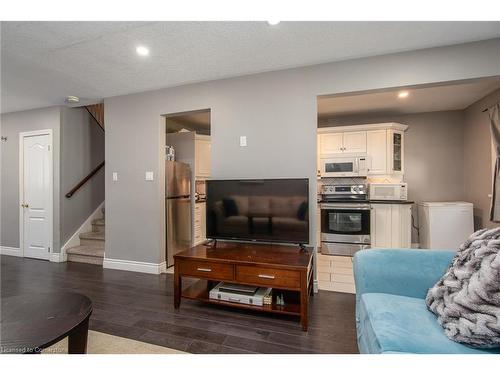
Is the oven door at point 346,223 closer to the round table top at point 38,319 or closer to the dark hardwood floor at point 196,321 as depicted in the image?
the dark hardwood floor at point 196,321

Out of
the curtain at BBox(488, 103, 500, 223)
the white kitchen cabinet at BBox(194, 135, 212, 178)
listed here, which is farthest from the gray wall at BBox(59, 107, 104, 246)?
the curtain at BBox(488, 103, 500, 223)

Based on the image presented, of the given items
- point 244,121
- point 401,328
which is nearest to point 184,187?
point 244,121

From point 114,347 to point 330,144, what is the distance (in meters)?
4.06

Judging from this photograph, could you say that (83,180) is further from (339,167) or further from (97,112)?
(339,167)

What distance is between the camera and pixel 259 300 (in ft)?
6.64

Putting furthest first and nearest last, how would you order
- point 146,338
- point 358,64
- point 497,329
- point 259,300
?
1. point 358,64
2. point 259,300
3. point 146,338
4. point 497,329

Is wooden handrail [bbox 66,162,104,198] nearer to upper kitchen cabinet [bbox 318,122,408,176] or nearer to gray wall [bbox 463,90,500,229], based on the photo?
upper kitchen cabinet [bbox 318,122,408,176]

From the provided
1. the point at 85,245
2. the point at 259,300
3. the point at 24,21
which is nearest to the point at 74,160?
the point at 85,245

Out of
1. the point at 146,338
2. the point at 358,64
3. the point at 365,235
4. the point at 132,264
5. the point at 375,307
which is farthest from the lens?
the point at 365,235

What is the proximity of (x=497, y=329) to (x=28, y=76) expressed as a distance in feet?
14.5

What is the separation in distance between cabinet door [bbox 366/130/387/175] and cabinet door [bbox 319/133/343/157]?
0.46 metres

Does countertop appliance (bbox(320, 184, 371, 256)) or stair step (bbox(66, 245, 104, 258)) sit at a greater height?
countertop appliance (bbox(320, 184, 371, 256))

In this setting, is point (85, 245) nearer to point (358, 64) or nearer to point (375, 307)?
point (375, 307)

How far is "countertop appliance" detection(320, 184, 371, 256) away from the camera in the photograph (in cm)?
392
